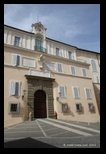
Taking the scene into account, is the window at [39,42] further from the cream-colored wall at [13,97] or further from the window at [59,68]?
A: the cream-colored wall at [13,97]

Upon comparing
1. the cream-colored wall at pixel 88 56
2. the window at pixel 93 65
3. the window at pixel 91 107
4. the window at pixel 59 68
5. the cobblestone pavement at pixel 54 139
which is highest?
the cream-colored wall at pixel 88 56

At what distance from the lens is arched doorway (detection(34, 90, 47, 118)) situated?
13363mm

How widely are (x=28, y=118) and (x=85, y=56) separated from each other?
15028mm

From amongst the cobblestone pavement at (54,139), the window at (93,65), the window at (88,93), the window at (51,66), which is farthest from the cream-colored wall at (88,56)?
the cobblestone pavement at (54,139)

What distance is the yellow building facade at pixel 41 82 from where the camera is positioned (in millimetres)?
12023

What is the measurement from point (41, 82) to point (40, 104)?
2.51m

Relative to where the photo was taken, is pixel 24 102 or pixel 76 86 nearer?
pixel 24 102

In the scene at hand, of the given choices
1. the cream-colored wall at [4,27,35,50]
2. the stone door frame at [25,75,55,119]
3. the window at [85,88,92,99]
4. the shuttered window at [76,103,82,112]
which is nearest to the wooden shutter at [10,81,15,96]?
the stone door frame at [25,75,55,119]

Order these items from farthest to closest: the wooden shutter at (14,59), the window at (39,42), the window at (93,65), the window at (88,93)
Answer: the window at (93,65), the window at (39,42), the window at (88,93), the wooden shutter at (14,59)
